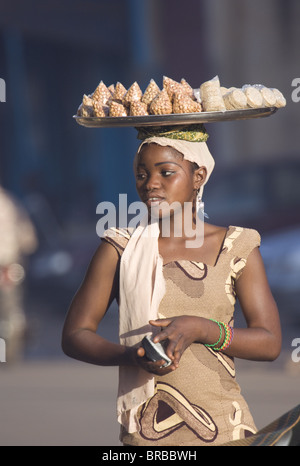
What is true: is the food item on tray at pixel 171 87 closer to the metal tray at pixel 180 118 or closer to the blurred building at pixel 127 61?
the metal tray at pixel 180 118

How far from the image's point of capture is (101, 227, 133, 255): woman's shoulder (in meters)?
2.75

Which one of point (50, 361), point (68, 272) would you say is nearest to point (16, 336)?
point (50, 361)

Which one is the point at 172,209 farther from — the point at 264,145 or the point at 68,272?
the point at 264,145

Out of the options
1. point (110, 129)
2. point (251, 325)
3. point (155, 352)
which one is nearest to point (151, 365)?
point (155, 352)

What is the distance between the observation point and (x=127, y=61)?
67.4ft

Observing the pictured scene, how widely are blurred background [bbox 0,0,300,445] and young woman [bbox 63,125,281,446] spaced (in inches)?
354

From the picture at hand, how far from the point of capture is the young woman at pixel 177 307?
8.58 feet

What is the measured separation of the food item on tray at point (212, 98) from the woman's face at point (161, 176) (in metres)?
0.17

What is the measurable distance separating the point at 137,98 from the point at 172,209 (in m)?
0.33

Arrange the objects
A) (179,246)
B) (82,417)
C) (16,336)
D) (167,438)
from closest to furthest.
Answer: (167,438) < (179,246) < (82,417) < (16,336)

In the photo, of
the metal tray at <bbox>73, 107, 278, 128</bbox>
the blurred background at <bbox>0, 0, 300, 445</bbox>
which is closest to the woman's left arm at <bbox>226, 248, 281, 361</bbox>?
the metal tray at <bbox>73, 107, 278, 128</bbox>

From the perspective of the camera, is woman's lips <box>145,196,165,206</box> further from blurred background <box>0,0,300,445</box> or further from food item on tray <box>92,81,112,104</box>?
blurred background <box>0,0,300,445</box>

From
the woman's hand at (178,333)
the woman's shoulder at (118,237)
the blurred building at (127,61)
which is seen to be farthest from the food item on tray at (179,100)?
the blurred building at (127,61)

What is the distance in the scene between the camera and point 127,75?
2028 centimetres
